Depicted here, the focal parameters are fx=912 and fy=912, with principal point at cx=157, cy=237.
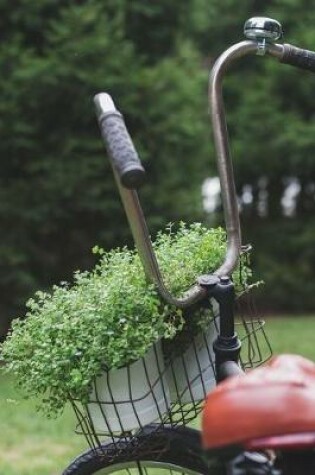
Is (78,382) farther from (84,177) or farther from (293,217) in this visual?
(293,217)

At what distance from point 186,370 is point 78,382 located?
0.83 ft

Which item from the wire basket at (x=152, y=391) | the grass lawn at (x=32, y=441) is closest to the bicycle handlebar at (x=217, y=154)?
the wire basket at (x=152, y=391)

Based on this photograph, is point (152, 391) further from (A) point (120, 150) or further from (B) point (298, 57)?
(B) point (298, 57)

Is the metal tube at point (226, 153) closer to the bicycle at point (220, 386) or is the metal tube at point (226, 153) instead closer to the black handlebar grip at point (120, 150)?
the bicycle at point (220, 386)

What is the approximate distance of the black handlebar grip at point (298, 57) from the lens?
1.93 m

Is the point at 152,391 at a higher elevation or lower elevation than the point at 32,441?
lower

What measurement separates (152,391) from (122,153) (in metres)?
0.56

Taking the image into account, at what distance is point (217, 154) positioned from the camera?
72.7 inches

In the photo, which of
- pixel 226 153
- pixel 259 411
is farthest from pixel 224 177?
pixel 259 411

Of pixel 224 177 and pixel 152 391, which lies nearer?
pixel 152 391

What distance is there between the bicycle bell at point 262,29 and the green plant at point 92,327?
0.48 m

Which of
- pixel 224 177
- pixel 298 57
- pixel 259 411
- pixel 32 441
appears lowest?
pixel 259 411

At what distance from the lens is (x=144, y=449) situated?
5.89 ft

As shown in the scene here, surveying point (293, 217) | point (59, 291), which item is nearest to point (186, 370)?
point (59, 291)
